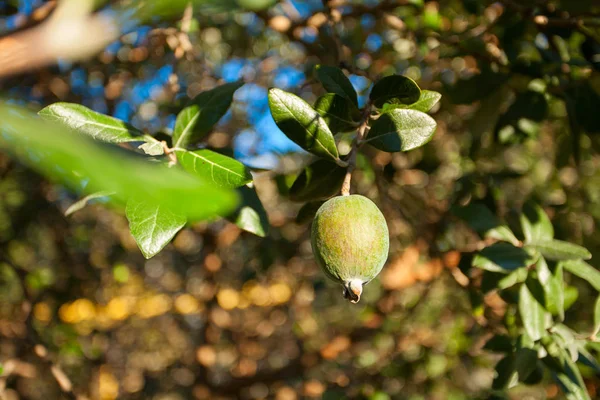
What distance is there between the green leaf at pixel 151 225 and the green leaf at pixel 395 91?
0.37 metres

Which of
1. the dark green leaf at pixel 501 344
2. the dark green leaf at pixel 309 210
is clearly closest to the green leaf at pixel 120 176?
the dark green leaf at pixel 309 210

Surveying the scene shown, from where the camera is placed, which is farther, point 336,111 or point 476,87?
point 476,87

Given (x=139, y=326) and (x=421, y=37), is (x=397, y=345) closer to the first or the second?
(x=421, y=37)

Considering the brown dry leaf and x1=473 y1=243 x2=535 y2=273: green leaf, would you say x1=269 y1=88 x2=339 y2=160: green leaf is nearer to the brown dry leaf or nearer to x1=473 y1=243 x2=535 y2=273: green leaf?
x1=473 y1=243 x2=535 y2=273: green leaf

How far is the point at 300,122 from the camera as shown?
80cm

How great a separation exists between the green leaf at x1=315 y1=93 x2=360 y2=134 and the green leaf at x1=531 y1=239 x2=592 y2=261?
0.52m

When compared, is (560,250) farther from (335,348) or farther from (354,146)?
(335,348)

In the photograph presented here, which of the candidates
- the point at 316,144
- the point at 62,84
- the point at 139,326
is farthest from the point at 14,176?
the point at 316,144

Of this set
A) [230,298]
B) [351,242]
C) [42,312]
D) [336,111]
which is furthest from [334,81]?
[230,298]

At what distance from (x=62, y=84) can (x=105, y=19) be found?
2.00 meters

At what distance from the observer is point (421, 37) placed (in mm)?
1477

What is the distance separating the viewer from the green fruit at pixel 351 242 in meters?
0.69

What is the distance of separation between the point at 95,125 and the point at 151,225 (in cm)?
20

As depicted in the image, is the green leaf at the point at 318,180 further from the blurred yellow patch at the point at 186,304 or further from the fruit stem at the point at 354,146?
the blurred yellow patch at the point at 186,304
